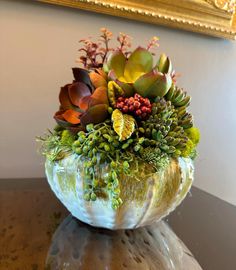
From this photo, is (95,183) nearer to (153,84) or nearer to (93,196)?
(93,196)

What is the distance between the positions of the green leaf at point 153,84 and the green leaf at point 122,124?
5 cm

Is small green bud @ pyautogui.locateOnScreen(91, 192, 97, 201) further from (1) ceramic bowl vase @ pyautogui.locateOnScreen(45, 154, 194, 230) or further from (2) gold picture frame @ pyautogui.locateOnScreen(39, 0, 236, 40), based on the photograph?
(2) gold picture frame @ pyautogui.locateOnScreen(39, 0, 236, 40)

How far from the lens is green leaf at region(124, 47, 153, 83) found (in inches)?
19.8

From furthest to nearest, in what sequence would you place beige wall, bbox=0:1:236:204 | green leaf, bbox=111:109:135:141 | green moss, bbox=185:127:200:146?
beige wall, bbox=0:1:236:204, green moss, bbox=185:127:200:146, green leaf, bbox=111:109:135:141

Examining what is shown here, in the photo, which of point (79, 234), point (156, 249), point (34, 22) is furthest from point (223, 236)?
point (34, 22)

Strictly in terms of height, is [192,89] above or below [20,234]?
above

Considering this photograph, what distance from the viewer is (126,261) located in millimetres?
435

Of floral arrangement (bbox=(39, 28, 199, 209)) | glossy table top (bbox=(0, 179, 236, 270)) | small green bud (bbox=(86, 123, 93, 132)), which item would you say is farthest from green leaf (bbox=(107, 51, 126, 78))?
glossy table top (bbox=(0, 179, 236, 270))

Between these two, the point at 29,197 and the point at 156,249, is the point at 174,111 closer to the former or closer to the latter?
the point at 156,249

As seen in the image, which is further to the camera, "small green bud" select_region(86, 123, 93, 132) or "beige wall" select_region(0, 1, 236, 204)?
"beige wall" select_region(0, 1, 236, 204)

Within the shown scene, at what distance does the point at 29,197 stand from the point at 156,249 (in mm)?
305

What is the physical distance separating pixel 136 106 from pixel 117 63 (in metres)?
0.10

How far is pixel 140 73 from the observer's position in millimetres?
504

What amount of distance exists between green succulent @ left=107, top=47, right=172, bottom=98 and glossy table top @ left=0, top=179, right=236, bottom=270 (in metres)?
0.25
